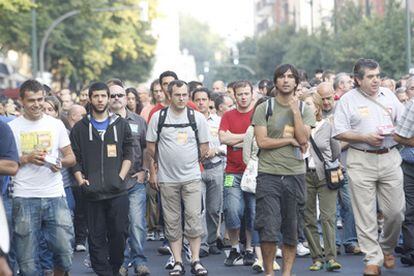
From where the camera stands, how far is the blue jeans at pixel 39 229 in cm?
1105

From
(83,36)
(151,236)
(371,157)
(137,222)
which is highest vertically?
(83,36)

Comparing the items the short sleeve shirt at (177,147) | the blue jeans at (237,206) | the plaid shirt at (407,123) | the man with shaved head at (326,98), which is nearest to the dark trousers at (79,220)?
the blue jeans at (237,206)

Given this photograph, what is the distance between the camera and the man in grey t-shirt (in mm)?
13312

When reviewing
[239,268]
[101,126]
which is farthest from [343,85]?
[101,126]

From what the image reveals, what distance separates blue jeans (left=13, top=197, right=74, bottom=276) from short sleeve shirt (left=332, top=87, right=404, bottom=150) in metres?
3.04

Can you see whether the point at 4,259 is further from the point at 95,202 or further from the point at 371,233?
the point at 371,233

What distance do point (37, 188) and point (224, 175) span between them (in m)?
4.21

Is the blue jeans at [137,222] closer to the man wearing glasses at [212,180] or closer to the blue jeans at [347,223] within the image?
the man wearing glasses at [212,180]

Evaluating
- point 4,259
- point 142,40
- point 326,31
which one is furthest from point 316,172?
point 142,40

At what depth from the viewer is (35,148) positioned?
11148mm

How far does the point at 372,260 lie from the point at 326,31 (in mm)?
44641

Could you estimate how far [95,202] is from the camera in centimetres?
1221

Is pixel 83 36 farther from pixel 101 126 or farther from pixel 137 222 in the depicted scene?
pixel 101 126

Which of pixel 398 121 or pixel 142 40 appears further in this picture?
pixel 142 40
